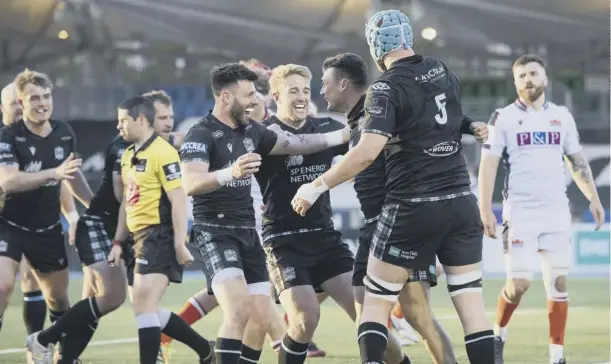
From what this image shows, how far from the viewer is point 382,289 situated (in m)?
6.25

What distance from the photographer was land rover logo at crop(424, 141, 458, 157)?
620 centimetres

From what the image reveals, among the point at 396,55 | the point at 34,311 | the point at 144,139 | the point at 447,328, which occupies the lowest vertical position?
the point at 447,328

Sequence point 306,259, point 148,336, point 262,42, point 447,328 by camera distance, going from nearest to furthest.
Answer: point 306,259
point 148,336
point 447,328
point 262,42

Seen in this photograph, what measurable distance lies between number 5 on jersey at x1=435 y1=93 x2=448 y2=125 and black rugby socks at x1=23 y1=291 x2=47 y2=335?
4.18m

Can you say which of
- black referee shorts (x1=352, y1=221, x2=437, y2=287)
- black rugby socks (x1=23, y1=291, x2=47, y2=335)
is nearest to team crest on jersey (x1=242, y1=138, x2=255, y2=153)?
black referee shorts (x1=352, y1=221, x2=437, y2=287)

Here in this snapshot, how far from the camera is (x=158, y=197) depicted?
25.8 feet

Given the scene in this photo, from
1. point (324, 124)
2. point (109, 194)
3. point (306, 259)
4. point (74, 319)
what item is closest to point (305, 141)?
point (324, 124)

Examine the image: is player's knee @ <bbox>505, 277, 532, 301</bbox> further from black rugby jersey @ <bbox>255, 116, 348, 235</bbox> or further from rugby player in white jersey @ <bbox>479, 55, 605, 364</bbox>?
black rugby jersey @ <bbox>255, 116, 348, 235</bbox>

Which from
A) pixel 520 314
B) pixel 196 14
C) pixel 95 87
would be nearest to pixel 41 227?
pixel 520 314

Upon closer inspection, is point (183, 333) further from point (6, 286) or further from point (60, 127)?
point (60, 127)

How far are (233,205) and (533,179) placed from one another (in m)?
2.95

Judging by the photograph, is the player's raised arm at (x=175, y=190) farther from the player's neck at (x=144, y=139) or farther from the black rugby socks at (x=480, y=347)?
the black rugby socks at (x=480, y=347)

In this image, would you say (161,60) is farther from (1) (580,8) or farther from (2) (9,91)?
(2) (9,91)

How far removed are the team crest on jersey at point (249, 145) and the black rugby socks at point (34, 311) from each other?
292cm
